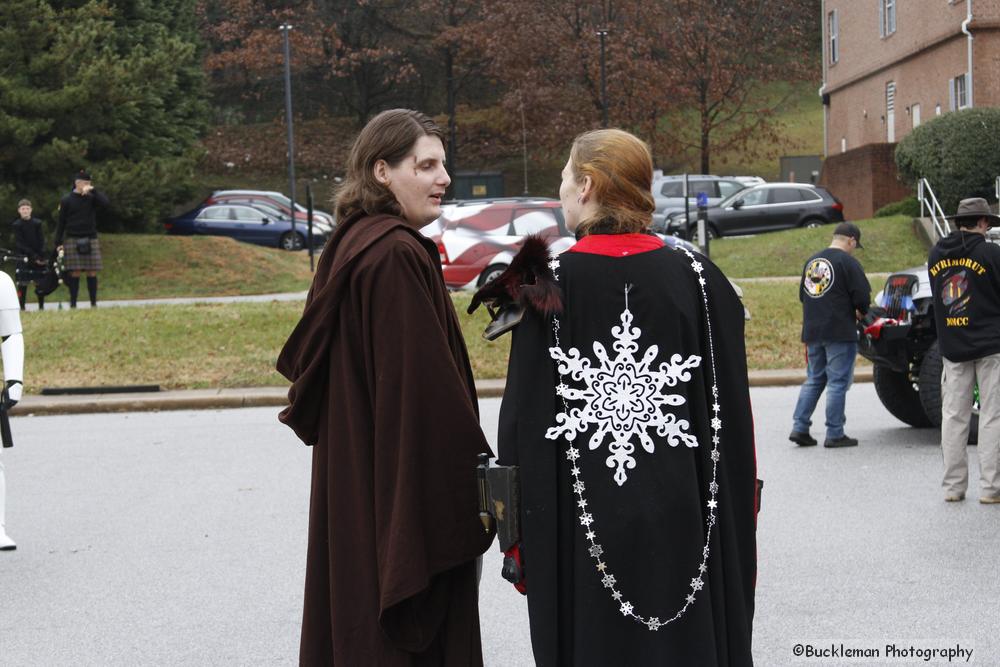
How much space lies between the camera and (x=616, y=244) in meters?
3.35

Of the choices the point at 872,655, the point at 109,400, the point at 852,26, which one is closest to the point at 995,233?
the point at 872,655

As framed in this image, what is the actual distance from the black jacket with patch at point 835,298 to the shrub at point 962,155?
52.3 feet

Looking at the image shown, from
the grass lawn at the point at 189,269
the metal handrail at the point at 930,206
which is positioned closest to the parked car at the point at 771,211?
the metal handrail at the point at 930,206

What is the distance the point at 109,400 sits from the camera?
13.1m

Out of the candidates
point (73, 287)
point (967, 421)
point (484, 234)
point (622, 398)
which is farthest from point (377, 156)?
point (73, 287)

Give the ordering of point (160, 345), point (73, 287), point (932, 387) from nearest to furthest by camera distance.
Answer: point (932, 387) < point (160, 345) < point (73, 287)

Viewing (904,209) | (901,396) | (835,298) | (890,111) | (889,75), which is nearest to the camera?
(835,298)

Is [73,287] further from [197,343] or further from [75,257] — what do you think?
[197,343]

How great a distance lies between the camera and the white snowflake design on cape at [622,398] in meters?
3.29

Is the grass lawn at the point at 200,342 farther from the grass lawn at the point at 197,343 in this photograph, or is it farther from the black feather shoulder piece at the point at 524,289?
the black feather shoulder piece at the point at 524,289

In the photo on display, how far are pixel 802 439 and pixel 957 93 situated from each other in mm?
23014

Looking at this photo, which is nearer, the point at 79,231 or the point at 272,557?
the point at 272,557

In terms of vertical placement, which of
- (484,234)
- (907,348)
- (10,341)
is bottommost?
(907,348)

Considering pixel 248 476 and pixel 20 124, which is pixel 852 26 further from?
pixel 248 476
